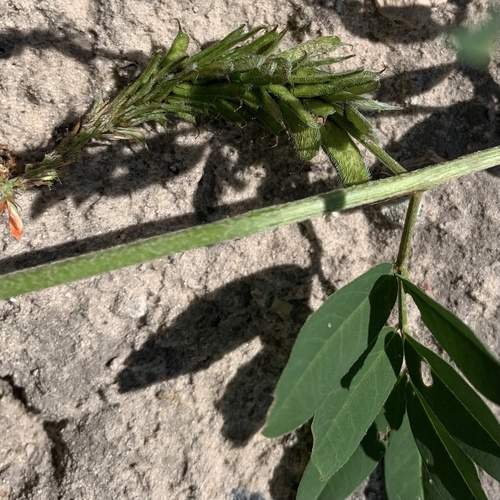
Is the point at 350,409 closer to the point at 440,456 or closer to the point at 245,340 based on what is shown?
the point at 440,456

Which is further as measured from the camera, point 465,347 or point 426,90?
point 426,90

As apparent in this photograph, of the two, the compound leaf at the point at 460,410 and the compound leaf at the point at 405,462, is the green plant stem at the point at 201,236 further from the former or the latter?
the compound leaf at the point at 405,462

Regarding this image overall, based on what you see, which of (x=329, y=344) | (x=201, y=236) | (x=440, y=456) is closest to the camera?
(x=201, y=236)

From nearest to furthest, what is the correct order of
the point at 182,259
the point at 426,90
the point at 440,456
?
the point at 440,456, the point at 182,259, the point at 426,90

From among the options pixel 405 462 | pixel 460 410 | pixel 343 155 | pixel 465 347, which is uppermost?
pixel 343 155

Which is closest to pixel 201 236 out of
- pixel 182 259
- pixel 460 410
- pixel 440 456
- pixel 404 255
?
pixel 182 259

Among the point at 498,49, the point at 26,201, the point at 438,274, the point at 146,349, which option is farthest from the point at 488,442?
the point at 498,49

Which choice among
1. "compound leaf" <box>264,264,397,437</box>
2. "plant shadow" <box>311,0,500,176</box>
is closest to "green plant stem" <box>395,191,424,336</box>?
"compound leaf" <box>264,264,397,437</box>

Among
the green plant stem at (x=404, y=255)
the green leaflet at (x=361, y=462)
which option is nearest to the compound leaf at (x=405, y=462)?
the green leaflet at (x=361, y=462)
